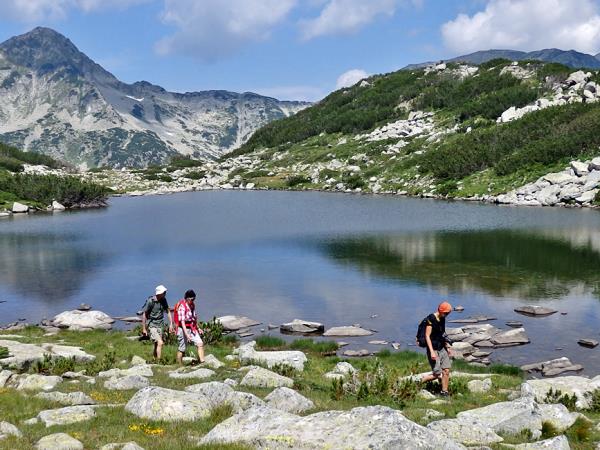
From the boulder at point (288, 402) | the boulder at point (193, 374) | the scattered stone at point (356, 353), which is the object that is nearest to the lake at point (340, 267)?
the scattered stone at point (356, 353)

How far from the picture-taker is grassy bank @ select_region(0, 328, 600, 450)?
14500 millimetres

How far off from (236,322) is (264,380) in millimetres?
22631

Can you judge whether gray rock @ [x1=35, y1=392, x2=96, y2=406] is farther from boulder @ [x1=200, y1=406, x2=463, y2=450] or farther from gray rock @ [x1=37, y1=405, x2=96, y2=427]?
boulder @ [x1=200, y1=406, x2=463, y2=450]

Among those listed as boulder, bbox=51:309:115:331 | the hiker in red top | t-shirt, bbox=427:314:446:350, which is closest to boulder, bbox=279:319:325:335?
boulder, bbox=51:309:115:331

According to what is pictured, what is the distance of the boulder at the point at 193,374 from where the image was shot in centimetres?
2283

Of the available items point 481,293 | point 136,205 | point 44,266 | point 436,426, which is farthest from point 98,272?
point 136,205

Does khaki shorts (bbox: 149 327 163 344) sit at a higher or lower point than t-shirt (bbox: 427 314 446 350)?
lower

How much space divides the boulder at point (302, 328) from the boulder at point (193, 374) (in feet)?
59.4

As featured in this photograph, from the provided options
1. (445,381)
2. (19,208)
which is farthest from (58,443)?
(19,208)

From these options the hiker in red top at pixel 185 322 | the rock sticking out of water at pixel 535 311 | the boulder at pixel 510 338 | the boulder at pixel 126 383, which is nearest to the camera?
the boulder at pixel 126 383

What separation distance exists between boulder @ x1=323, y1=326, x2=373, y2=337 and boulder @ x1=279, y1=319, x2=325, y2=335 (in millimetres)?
875

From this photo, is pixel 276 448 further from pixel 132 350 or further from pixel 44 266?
pixel 44 266

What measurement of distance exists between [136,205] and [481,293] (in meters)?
131

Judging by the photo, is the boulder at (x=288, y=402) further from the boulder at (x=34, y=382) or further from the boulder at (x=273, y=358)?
the boulder at (x=34, y=382)
